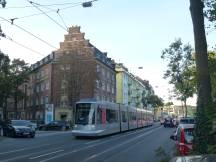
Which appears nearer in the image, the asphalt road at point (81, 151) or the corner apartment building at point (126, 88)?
the asphalt road at point (81, 151)

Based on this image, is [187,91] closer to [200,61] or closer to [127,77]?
[200,61]

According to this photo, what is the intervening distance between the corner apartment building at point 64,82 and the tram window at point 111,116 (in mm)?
26201

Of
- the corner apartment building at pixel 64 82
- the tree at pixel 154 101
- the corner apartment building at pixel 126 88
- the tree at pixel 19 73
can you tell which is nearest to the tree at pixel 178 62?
the corner apartment building at pixel 64 82

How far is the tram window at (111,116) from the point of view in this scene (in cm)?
4191

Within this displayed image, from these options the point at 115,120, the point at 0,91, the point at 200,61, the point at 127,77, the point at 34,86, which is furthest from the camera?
the point at 127,77

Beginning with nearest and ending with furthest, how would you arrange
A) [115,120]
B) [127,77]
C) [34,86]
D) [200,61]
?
[200,61]
[115,120]
[34,86]
[127,77]

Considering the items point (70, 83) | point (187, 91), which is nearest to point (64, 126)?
point (70, 83)

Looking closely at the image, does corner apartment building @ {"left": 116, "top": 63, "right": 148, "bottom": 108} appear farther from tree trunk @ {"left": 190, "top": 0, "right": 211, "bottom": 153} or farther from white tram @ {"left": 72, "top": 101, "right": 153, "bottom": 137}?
tree trunk @ {"left": 190, "top": 0, "right": 211, "bottom": 153}

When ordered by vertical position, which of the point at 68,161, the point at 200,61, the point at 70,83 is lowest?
the point at 68,161

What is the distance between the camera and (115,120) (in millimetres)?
45375

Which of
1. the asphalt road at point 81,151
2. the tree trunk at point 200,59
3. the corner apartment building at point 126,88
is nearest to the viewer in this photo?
the tree trunk at point 200,59

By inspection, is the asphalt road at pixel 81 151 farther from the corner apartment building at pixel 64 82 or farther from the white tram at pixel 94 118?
the corner apartment building at pixel 64 82

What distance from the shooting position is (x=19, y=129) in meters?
43.0

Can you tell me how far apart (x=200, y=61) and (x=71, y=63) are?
61938 mm
